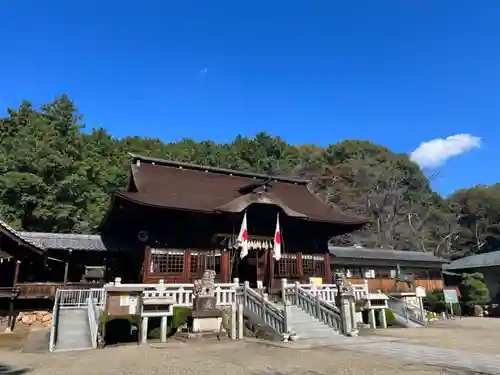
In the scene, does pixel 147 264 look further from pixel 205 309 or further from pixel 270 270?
pixel 270 270

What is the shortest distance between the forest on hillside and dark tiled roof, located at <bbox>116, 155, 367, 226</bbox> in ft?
14.9

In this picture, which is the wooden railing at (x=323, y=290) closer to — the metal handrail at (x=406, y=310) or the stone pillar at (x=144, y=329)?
the metal handrail at (x=406, y=310)

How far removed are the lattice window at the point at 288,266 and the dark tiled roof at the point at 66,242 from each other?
32.4ft

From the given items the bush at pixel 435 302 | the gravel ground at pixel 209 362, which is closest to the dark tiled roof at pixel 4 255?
the gravel ground at pixel 209 362

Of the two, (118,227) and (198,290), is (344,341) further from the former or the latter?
(118,227)

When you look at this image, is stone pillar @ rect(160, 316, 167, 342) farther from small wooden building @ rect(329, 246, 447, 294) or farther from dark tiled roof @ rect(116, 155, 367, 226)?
small wooden building @ rect(329, 246, 447, 294)

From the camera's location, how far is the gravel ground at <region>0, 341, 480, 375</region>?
7.50 m

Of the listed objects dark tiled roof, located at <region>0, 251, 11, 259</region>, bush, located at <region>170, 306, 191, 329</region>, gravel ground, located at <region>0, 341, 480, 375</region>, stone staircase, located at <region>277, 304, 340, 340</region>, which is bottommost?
gravel ground, located at <region>0, 341, 480, 375</region>

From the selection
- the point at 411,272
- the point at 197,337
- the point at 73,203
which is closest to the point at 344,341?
the point at 197,337

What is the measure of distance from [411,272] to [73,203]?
30.2 metres

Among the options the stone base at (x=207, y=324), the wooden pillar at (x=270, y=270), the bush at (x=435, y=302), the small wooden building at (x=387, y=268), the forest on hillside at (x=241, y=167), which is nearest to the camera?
the stone base at (x=207, y=324)

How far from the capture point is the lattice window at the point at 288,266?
65.9 ft

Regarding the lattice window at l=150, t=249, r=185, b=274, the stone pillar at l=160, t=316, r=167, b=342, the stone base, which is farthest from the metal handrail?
the stone pillar at l=160, t=316, r=167, b=342

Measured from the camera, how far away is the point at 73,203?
114 feet
